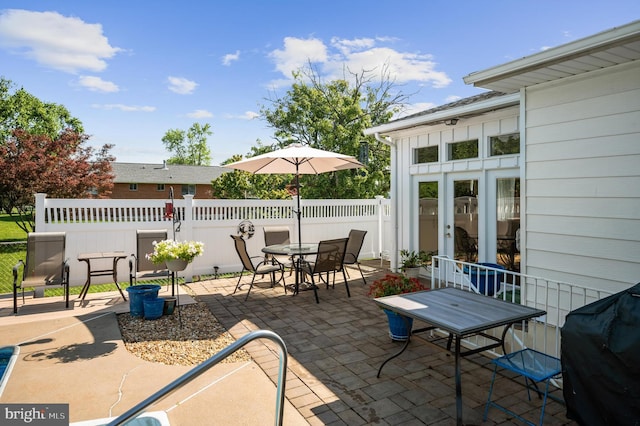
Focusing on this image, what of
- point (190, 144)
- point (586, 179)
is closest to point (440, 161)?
point (586, 179)

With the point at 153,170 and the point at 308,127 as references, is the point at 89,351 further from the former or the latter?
the point at 153,170

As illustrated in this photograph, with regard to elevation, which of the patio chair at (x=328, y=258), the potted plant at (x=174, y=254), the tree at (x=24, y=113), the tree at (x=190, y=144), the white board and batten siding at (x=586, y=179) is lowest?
the patio chair at (x=328, y=258)

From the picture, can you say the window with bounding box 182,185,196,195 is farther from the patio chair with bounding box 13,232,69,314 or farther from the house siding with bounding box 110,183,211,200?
the patio chair with bounding box 13,232,69,314

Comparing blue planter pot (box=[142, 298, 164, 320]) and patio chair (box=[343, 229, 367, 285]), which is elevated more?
patio chair (box=[343, 229, 367, 285])

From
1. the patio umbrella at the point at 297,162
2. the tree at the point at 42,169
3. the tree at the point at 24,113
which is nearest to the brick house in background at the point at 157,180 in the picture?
the tree at the point at 24,113

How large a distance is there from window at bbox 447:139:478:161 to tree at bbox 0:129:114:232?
11172 millimetres

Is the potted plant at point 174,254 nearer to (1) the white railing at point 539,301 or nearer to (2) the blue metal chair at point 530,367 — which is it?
(1) the white railing at point 539,301

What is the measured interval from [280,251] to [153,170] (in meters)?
26.3

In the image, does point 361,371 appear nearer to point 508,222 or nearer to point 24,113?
point 508,222

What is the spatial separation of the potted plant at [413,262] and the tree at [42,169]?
10.5m

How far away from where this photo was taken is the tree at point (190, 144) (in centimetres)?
5078

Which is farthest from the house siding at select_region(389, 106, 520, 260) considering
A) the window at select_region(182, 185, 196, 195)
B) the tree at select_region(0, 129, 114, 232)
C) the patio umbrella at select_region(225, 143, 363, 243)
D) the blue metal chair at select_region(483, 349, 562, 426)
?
the window at select_region(182, 185, 196, 195)

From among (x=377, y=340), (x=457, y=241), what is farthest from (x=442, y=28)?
(x=377, y=340)

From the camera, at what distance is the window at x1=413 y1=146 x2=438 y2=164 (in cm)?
738
